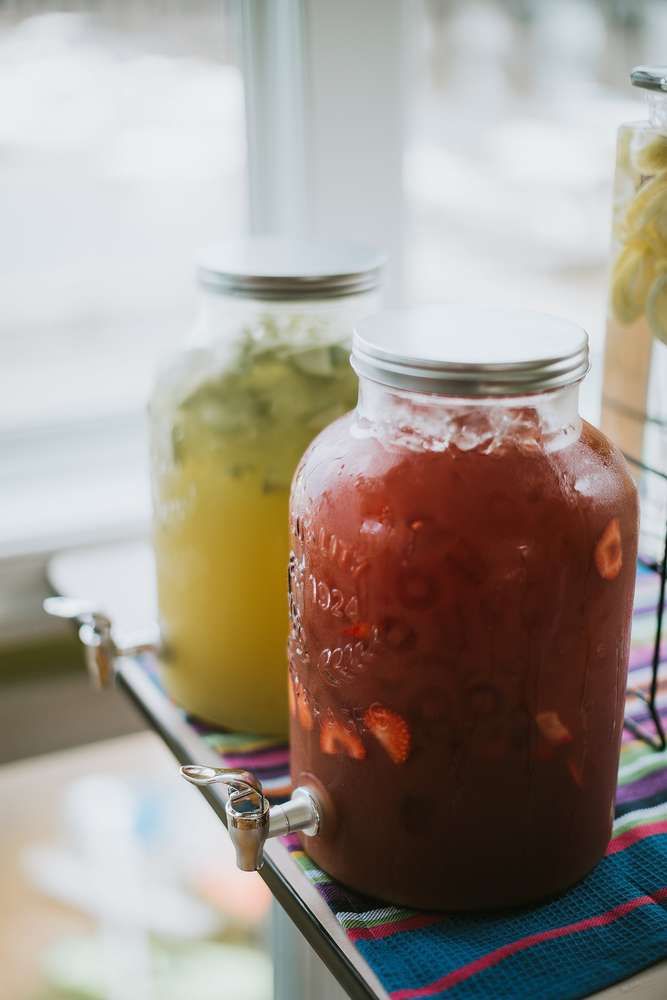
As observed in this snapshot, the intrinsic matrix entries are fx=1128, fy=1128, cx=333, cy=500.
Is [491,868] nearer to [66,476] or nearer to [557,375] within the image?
[557,375]

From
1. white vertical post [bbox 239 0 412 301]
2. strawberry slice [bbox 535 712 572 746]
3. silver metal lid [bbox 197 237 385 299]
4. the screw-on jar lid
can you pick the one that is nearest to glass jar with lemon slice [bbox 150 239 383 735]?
silver metal lid [bbox 197 237 385 299]

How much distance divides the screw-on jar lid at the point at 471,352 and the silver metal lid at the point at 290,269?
0.29 feet

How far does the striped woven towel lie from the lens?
490 mm

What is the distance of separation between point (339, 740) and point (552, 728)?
99 mm

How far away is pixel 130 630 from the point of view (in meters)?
0.88

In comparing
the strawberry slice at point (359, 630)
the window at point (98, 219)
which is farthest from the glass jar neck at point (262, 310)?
the window at point (98, 219)

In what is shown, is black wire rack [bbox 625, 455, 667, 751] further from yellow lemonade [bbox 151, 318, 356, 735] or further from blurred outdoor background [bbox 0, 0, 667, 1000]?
blurred outdoor background [bbox 0, 0, 667, 1000]

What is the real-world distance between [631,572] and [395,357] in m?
0.15

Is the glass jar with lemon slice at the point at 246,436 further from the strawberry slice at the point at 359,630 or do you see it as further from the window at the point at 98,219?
the window at the point at 98,219

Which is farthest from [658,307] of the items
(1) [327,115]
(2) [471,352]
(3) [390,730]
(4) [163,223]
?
(4) [163,223]

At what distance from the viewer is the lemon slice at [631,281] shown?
569mm

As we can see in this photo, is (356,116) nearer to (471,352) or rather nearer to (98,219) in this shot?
(98,219)

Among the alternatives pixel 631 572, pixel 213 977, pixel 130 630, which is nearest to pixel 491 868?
pixel 631 572

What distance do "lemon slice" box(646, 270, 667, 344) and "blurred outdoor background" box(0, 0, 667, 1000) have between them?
0.51 m
